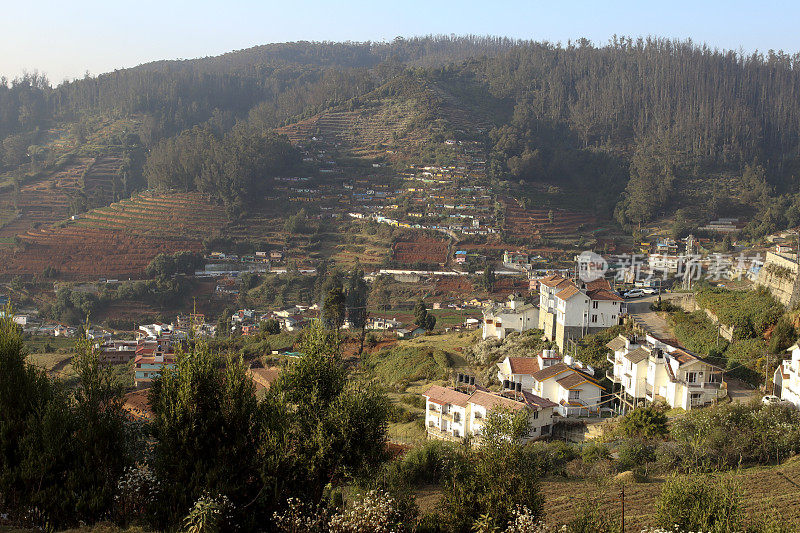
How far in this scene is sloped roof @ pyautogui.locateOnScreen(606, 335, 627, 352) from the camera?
16419 millimetres

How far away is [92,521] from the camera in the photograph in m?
6.63

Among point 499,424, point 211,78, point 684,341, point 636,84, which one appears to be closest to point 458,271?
point 684,341

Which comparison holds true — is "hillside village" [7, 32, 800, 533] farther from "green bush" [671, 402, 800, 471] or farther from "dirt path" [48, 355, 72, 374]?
"dirt path" [48, 355, 72, 374]

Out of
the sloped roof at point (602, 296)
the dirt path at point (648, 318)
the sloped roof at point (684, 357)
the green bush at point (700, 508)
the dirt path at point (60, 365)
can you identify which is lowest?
the dirt path at point (60, 365)

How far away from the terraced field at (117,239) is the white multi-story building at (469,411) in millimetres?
26602

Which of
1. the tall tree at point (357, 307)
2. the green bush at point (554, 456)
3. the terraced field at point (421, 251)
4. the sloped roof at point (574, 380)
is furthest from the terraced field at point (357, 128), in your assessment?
the green bush at point (554, 456)

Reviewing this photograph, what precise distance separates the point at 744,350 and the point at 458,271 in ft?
73.8

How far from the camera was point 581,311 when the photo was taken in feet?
61.0

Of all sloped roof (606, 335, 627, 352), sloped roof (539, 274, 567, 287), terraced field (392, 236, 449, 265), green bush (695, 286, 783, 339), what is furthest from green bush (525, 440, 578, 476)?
terraced field (392, 236, 449, 265)

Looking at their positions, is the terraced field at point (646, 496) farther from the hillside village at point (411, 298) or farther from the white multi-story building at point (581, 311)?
the white multi-story building at point (581, 311)

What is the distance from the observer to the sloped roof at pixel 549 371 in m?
15.4

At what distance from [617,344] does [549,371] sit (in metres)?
2.17

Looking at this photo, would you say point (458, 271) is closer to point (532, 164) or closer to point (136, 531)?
point (532, 164)

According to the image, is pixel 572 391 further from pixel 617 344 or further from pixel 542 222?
pixel 542 222
